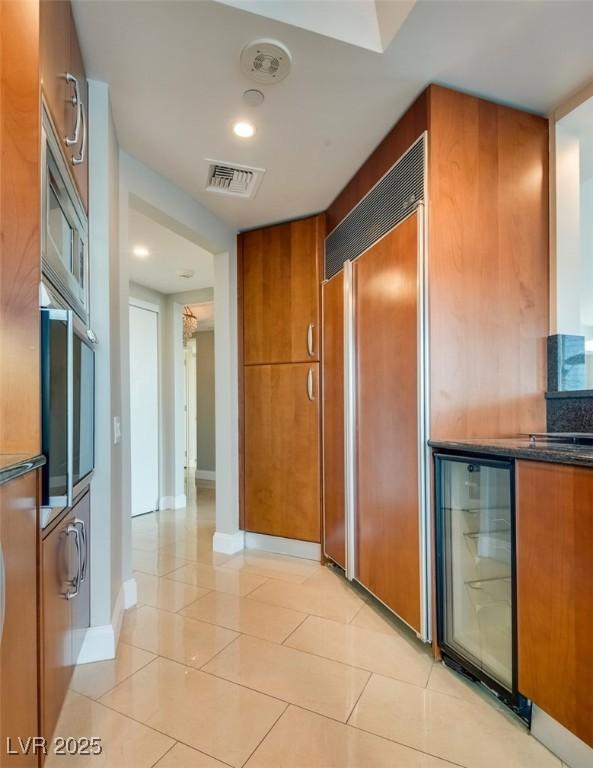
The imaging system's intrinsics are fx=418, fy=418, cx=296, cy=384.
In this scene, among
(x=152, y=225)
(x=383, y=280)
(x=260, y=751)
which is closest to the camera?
(x=260, y=751)

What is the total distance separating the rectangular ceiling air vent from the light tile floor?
97.5 inches

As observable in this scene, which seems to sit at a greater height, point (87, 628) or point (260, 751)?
point (87, 628)

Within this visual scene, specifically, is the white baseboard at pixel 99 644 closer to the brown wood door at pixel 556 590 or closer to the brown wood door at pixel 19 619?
the brown wood door at pixel 19 619

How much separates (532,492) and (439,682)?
2.93ft

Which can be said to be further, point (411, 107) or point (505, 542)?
point (411, 107)

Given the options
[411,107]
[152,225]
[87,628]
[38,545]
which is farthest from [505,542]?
[152,225]

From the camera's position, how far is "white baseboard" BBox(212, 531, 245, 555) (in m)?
3.17

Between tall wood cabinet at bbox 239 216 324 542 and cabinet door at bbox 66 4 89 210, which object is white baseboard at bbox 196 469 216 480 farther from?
cabinet door at bbox 66 4 89 210

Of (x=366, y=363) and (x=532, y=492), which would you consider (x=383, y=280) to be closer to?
(x=366, y=363)

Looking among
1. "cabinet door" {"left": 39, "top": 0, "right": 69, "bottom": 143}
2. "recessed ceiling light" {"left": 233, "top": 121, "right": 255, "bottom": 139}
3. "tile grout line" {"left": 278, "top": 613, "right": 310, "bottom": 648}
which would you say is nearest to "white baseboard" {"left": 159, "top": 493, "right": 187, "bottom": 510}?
"tile grout line" {"left": 278, "top": 613, "right": 310, "bottom": 648}

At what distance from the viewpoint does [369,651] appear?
6.06 ft

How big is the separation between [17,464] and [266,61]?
5.59 ft

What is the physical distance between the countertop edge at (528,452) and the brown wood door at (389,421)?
0.24m

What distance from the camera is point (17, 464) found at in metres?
0.90
